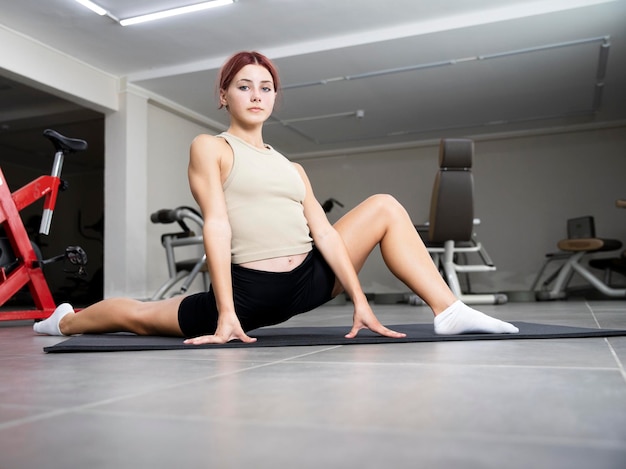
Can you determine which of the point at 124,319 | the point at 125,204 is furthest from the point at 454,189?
the point at 125,204

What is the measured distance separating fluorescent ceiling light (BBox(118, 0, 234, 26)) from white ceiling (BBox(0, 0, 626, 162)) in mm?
96

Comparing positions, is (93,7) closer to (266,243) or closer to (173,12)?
(173,12)

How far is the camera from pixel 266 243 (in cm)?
169

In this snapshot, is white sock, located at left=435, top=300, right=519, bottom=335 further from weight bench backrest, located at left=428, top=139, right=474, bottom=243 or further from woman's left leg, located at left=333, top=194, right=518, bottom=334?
weight bench backrest, located at left=428, top=139, right=474, bottom=243

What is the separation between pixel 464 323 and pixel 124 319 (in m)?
1.07

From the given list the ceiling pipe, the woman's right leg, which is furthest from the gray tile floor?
the ceiling pipe

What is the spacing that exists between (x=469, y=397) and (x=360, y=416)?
186 millimetres

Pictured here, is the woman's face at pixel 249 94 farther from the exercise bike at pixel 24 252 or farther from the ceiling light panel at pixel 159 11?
the ceiling light panel at pixel 159 11

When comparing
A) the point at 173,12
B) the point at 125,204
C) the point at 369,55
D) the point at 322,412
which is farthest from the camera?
the point at 125,204

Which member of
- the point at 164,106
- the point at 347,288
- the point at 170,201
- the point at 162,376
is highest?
the point at 164,106

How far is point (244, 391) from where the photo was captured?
0.87 m

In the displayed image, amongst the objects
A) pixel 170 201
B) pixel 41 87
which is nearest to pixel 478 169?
pixel 170 201

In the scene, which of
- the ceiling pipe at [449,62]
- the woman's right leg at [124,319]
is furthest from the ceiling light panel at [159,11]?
the woman's right leg at [124,319]

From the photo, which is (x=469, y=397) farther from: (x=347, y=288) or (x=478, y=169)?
(x=478, y=169)
